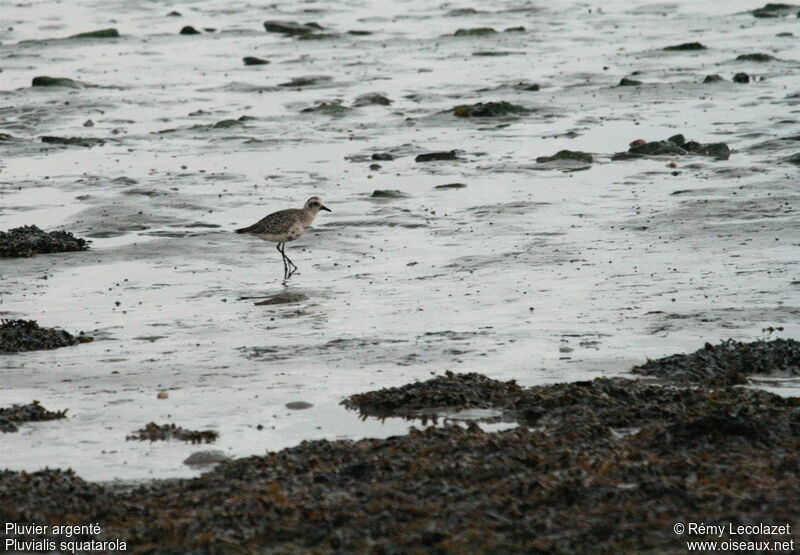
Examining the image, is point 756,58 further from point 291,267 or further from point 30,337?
point 30,337

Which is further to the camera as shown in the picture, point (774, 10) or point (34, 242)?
point (774, 10)

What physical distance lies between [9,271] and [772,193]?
9.22 metres

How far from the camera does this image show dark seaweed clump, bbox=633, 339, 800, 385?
380 inches

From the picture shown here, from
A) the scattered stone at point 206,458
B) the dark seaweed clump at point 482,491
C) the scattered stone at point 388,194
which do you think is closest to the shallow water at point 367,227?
the scattered stone at point 206,458

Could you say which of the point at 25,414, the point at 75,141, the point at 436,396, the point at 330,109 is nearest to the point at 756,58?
the point at 330,109

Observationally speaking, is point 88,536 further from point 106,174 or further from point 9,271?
point 106,174

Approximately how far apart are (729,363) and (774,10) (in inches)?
1035

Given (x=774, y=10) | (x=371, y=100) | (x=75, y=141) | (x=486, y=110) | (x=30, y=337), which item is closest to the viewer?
(x=30, y=337)

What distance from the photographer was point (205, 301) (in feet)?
43.1

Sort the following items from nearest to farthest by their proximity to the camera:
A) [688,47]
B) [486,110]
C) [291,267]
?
[291,267]
[486,110]
[688,47]

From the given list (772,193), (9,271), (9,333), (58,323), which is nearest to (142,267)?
(9,271)

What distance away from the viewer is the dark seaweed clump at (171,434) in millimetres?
8828

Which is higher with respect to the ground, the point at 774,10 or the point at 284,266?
the point at 774,10

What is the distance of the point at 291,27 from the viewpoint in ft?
113
